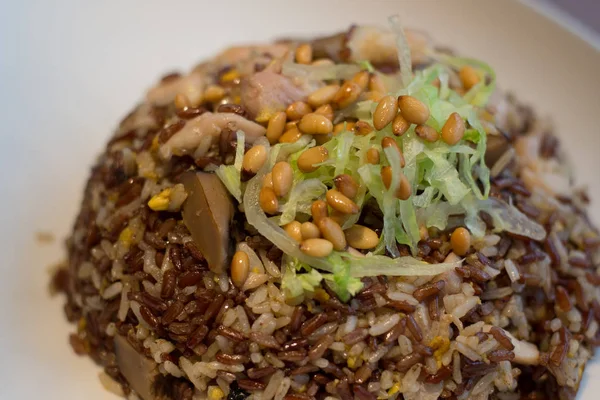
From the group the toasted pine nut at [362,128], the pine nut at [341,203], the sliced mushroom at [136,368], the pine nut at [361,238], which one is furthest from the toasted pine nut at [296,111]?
the sliced mushroom at [136,368]

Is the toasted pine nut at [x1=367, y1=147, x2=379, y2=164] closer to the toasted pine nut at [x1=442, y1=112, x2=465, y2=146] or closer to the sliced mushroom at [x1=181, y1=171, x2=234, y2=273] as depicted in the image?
the toasted pine nut at [x1=442, y1=112, x2=465, y2=146]

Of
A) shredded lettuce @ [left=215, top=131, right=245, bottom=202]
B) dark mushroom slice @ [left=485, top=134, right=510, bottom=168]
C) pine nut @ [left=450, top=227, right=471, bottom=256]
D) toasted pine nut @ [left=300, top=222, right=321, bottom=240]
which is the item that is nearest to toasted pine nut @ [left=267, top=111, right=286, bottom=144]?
shredded lettuce @ [left=215, top=131, right=245, bottom=202]

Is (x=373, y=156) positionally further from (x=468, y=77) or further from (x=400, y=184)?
(x=468, y=77)

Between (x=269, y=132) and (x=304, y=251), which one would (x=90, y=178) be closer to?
(x=269, y=132)

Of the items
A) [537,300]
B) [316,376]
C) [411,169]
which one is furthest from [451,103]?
[316,376]

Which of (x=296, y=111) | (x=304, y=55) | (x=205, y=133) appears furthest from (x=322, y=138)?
(x=304, y=55)

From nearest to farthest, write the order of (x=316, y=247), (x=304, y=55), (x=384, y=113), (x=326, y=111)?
(x=316, y=247), (x=384, y=113), (x=326, y=111), (x=304, y=55)
